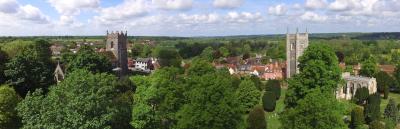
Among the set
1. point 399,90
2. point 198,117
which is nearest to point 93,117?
point 198,117

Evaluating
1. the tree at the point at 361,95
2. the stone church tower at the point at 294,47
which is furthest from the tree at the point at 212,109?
the stone church tower at the point at 294,47

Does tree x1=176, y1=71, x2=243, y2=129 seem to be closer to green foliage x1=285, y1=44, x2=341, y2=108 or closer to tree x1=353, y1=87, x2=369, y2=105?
green foliage x1=285, y1=44, x2=341, y2=108

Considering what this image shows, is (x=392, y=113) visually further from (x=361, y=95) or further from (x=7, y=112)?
(x=7, y=112)

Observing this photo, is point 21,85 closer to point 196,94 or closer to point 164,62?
point 196,94

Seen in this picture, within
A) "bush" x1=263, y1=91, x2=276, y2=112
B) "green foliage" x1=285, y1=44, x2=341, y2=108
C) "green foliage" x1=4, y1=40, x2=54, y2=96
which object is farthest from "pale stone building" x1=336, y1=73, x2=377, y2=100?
"green foliage" x1=4, y1=40, x2=54, y2=96

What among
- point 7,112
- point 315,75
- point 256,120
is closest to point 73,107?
point 7,112

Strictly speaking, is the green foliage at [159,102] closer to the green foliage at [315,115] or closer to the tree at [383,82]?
the green foliage at [315,115]
